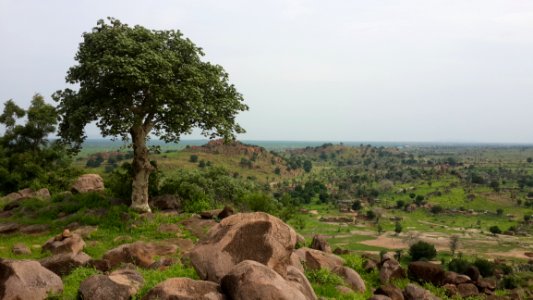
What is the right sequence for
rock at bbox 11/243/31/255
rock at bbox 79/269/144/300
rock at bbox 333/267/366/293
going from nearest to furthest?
rock at bbox 79/269/144/300 → rock at bbox 333/267/366/293 → rock at bbox 11/243/31/255

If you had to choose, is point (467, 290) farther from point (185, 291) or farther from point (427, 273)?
point (185, 291)

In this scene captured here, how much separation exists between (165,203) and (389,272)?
14.6 metres

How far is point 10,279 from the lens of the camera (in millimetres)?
12039

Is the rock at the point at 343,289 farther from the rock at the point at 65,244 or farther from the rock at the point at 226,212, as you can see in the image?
the rock at the point at 65,244

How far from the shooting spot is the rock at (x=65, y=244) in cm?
1818

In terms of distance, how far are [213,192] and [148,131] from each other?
33.3ft

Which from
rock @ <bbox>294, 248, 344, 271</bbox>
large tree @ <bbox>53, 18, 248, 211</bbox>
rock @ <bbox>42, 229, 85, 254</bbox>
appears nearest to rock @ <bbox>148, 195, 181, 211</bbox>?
large tree @ <bbox>53, 18, 248, 211</bbox>

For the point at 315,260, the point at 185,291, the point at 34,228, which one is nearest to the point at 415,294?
the point at 315,260

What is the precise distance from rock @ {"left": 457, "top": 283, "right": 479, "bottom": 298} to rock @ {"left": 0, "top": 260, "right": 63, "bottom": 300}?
58.6ft

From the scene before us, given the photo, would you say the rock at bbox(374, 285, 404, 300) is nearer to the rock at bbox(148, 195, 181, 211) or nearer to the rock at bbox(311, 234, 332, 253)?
the rock at bbox(311, 234, 332, 253)

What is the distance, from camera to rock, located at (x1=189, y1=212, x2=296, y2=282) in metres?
12.7

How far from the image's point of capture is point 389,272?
19641 mm

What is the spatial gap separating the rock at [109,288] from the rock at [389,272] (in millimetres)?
12270

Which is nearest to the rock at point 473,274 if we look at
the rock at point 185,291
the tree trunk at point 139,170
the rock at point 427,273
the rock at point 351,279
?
the rock at point 427,273
